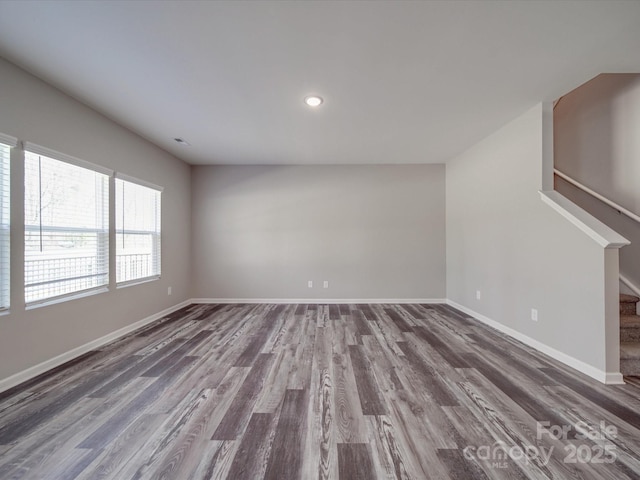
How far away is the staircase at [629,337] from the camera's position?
214 cm

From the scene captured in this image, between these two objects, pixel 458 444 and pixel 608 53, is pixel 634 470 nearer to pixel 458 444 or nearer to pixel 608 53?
pixel 458 444

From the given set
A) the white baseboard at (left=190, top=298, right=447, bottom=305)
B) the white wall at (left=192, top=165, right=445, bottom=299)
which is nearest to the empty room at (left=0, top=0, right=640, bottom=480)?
the white baseboard at (left=190, top=298, right=447, bottom=305)

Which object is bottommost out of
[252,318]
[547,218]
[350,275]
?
[252,318]

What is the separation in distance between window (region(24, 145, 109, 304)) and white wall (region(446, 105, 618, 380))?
478cm

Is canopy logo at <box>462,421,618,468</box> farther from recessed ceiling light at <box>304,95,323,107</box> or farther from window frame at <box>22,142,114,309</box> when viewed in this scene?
window frame at <box>22,142,114,309</box>

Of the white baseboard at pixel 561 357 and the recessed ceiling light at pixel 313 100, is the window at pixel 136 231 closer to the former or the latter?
the recessed ceiling light at pixel 313 100

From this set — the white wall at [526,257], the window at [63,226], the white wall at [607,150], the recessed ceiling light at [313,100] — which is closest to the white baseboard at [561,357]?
the white wall at [526,257]

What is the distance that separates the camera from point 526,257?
9.30ft

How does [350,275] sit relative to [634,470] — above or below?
above

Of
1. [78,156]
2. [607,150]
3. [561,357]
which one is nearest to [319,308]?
[561,357]

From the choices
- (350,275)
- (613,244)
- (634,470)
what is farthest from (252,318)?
(613,244)

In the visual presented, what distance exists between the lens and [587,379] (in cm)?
209

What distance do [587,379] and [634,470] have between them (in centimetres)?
105

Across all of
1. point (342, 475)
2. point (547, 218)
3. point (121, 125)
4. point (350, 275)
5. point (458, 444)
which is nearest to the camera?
point (342, 475)
